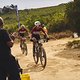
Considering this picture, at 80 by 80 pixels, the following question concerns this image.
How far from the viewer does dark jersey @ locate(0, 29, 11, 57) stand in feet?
29.5

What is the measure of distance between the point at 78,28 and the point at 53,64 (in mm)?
13662

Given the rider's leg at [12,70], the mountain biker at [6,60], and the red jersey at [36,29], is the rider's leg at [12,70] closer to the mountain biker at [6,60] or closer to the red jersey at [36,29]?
the mountain biker at [6,60]

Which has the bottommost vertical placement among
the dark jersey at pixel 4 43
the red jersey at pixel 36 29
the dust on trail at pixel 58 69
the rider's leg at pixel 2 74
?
the dust on trail at pixel 58 69

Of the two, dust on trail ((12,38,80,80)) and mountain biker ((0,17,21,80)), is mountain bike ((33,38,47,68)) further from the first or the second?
mountain biker ((0,17,21,80))

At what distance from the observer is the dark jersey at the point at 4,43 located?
898cm

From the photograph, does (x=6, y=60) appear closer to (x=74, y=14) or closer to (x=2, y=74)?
(x=2, y=74)

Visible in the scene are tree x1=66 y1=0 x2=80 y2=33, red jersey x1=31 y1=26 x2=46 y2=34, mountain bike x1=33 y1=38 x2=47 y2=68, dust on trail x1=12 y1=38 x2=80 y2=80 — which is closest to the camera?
dust on trail x1=12 y1=38 x2=80 y2=80

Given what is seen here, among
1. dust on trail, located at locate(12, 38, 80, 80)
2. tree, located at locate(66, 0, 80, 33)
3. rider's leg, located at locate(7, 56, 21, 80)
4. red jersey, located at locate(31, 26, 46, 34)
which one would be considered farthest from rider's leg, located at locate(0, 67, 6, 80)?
tree, located at locate(66, 0, 80, 33)

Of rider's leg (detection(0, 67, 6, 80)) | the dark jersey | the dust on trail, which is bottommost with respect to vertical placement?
the dust on trail

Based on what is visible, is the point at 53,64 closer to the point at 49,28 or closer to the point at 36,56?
the point at 36,56

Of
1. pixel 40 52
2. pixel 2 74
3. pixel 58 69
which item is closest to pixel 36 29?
pixel 40 52

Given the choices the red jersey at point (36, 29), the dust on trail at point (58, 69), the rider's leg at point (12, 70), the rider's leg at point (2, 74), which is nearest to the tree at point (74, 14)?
the dust on trail at point (58, 69)

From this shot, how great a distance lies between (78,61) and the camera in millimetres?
16625

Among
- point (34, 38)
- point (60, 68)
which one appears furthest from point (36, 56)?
point (60, 68)
